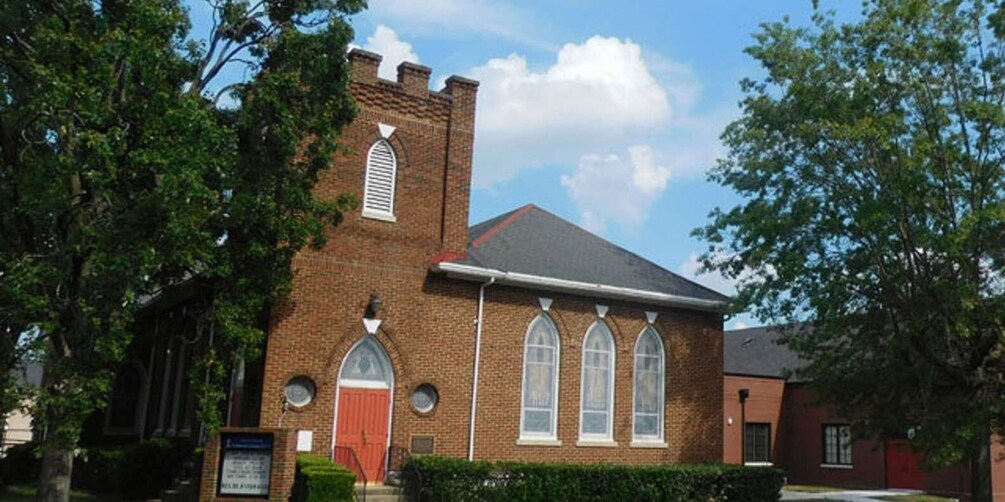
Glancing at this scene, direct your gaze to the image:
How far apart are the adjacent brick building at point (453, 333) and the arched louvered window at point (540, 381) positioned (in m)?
0.03

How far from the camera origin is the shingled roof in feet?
65.3

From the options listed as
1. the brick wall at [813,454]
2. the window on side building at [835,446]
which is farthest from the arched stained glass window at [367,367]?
the window on side building at [835,446]

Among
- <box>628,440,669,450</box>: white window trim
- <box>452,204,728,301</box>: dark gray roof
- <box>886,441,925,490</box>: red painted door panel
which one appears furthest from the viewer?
<box>886,441,925,490</box>: red painted door panel

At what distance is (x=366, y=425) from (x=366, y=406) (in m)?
0.37

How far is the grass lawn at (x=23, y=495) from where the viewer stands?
19.1 meters

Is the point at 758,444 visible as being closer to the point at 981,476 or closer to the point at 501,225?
the point at 981,476

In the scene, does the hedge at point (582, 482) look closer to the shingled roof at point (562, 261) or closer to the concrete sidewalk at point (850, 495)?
the shingled roof at point (562, 261)

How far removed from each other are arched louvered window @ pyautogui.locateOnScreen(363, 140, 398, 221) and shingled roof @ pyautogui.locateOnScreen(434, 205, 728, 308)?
174 cm

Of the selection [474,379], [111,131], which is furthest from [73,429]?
[474,379]

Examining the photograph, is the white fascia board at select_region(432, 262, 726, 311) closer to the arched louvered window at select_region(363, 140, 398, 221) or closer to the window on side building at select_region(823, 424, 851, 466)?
the arched louvered window at select_region(363, 140, 398, 221)

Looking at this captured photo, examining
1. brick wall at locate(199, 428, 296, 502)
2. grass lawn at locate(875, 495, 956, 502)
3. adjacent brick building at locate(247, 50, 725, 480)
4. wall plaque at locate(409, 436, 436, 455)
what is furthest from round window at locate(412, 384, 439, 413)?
grass lawn at locate(875, 495, 956, 502)

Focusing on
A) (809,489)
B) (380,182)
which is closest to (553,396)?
(380,182)

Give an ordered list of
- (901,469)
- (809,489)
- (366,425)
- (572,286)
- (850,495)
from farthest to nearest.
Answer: (901,469), (809,489), (850,495), (572,286), (366,425)

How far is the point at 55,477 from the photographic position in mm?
14461
